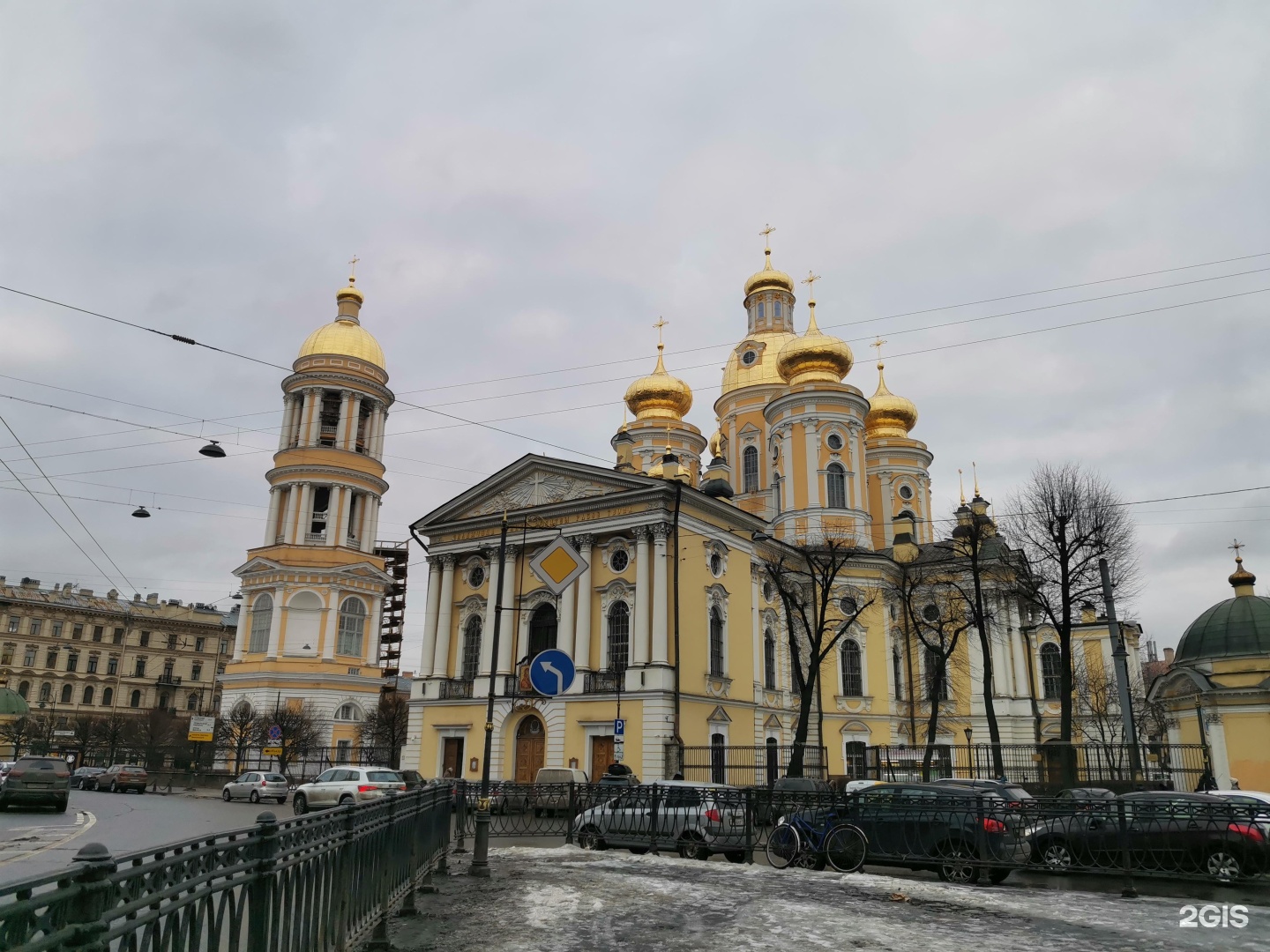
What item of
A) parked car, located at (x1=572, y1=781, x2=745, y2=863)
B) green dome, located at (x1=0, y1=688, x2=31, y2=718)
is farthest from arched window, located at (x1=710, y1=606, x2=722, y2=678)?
green dome, located at (x1=0, y1=688, x2=31, y2=718)

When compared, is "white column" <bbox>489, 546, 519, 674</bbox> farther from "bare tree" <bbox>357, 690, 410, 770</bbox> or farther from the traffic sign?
the traffic sign

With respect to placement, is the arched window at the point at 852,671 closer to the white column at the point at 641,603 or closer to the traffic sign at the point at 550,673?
the white column at the point at 641,603

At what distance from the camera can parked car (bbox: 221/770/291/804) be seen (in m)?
32.6

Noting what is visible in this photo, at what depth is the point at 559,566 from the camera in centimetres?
1439

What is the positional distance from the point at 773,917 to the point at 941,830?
4997 millimetres

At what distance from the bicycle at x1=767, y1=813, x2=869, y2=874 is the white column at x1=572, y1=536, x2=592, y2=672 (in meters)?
20.1

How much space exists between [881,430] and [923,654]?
1458 cm

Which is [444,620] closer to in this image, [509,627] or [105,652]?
[509,627]

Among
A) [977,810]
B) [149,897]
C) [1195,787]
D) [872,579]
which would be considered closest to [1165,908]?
[977,810]

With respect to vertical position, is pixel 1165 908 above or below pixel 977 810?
below

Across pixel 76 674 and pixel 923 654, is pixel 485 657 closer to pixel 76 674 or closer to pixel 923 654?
pixel 923 654

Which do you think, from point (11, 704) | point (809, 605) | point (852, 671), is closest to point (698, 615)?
point (809, 605)

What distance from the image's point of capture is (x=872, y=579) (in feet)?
155

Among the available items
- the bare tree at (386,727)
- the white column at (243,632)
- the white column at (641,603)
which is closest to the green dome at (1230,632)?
the white column at (641,603)
